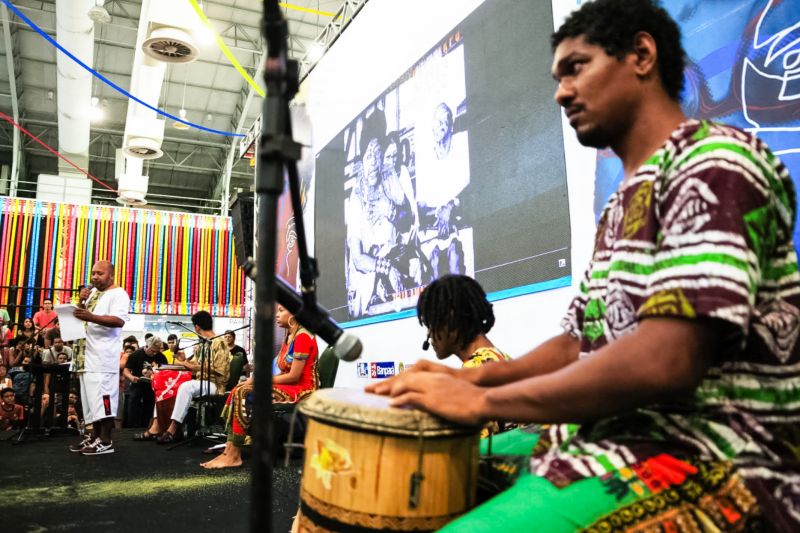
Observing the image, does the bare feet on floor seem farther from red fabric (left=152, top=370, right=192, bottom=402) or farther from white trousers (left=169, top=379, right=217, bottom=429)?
red fabric (left=152, top=370, right=192, bottom=402)

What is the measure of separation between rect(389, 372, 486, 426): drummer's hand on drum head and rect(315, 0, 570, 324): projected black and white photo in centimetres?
198

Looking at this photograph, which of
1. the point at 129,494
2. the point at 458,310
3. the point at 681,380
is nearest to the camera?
the point at 681,380

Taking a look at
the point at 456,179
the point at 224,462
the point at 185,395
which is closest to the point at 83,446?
the point at 185,395

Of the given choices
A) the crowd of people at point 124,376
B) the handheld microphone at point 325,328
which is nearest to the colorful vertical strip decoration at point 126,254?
the crowd of people at point 124,376

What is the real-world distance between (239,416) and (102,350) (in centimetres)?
137

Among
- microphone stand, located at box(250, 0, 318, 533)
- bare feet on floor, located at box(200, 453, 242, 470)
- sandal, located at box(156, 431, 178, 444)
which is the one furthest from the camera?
sandal, located at box(156, 431, 178, 444)

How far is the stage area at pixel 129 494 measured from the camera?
263 cm

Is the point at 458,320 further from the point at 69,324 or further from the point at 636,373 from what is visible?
the point at 69,324

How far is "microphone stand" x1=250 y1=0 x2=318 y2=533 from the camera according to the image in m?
0.74

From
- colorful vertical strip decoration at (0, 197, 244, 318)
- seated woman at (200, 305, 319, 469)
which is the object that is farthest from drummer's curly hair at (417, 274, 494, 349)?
colorful vertical strip decoration at (0, 197, 244, 318)

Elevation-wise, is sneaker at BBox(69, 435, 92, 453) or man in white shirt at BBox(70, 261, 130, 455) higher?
man in white shirt at BBox(70, 261, 130, 455)

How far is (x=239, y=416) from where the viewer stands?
4.10m

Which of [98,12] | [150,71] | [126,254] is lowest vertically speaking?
[126,254]

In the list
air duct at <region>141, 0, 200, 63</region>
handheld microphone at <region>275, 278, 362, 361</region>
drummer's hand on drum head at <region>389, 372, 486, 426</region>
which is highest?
air duct at <region>141, 0, 200, 63</region>
